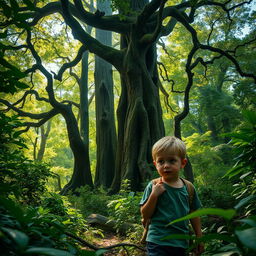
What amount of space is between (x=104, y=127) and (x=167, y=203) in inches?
380

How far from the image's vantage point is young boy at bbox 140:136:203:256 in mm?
1923

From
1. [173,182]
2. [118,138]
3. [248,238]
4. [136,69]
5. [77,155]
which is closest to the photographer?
[248,238]

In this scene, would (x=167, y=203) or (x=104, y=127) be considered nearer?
(x=167, y=203)

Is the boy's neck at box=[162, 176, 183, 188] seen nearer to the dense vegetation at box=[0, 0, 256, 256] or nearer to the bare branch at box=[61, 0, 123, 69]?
the dense vegetation at box=[0, 0, 256, 256]

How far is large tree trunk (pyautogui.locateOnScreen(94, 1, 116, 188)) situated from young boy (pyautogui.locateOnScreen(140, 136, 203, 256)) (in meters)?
8.18

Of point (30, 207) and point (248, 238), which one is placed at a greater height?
point (30, 207)

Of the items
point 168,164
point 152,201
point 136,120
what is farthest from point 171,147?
point 136,120

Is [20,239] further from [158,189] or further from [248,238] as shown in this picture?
[158,189]

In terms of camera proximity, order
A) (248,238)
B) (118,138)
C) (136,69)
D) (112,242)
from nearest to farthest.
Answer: (248,238)
(112,242)
(136,69)
(118,138)

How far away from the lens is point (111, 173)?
10727 mm

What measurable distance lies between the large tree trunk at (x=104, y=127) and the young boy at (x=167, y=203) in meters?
8.18

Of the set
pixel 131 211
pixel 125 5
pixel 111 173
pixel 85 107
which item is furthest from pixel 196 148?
pixel 131 211

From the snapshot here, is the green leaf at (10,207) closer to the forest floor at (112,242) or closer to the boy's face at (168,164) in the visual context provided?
the boy's face at (168,164)

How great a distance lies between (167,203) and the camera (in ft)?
6.55
